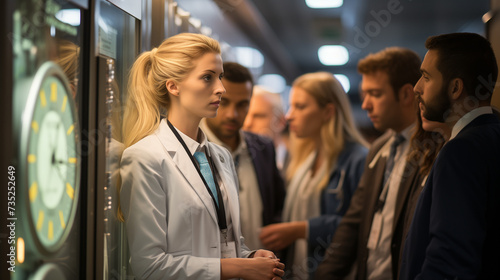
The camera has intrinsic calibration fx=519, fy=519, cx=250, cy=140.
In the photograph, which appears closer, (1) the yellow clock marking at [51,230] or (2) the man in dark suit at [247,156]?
(1) the yellow clock marking at [51,230]

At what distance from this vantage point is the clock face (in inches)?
45.9

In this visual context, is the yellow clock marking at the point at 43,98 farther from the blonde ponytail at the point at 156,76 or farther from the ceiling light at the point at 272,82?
the ceiling light at the point at 272,82

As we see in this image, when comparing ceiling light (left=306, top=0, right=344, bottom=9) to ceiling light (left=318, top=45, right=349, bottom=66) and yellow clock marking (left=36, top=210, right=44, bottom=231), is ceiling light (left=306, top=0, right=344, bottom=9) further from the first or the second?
yellow clock marking (left=36, top=210, right=44, bottom=231)

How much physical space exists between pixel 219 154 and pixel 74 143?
0.42m

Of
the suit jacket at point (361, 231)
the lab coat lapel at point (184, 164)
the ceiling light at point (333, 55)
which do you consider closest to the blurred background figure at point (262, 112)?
the suit jacket at point (361, 231)

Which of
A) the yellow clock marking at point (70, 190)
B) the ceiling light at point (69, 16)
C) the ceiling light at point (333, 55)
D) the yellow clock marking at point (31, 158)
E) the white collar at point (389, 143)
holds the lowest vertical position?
the yellow clock marking at point (70, 190)

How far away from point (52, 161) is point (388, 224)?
4.47 ft

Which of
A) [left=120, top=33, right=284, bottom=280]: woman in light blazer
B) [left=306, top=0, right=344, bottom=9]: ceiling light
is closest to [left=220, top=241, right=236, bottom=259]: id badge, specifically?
[left=120, top=33, right=284, bottom=280]: woman in light blazer

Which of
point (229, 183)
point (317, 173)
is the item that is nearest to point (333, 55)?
point (317, 173)

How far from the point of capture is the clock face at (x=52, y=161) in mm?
1166

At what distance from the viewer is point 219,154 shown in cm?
155

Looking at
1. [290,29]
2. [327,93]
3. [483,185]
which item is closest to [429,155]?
[483,185]

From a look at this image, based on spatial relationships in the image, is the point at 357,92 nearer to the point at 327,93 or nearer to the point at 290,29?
the point at 290,29

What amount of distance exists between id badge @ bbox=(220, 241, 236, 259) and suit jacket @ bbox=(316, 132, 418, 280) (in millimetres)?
771
